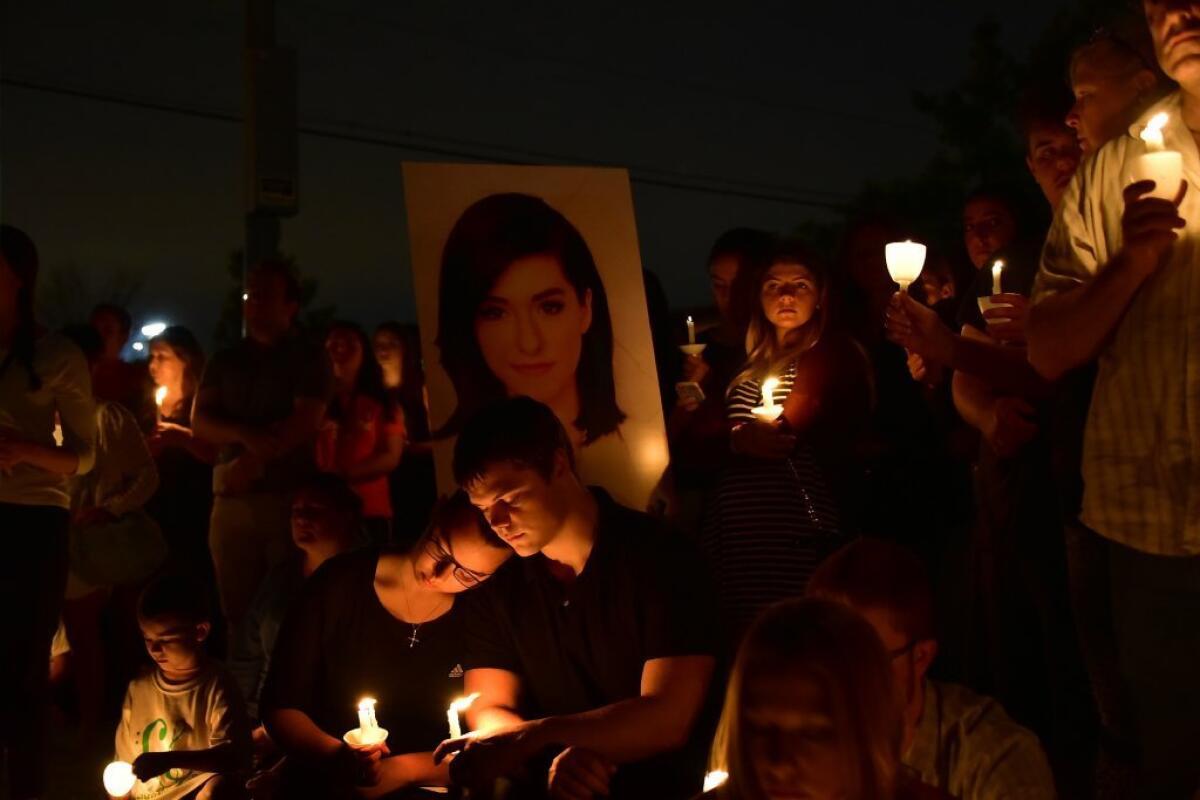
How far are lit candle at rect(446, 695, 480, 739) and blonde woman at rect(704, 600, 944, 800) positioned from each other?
4.78 feet

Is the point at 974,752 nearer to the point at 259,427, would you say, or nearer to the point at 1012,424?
the point at 1012,424

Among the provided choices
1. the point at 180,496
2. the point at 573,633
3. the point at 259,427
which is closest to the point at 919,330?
the point at 573,633

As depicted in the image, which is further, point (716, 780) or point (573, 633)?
point (573, 633)

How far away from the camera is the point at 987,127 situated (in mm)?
27844

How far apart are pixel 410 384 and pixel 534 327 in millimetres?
4020

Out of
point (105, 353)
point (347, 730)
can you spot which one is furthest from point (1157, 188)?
point (105, 353)

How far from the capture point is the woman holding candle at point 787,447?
4875mm

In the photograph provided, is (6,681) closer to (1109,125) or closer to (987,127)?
(1109,125)

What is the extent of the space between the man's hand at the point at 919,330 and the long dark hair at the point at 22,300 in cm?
314

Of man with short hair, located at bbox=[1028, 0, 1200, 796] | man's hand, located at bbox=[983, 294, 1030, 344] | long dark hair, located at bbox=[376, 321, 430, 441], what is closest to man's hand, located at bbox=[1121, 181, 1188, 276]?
man with short hair, located at bbox=[1028, 0, 1200, 796]

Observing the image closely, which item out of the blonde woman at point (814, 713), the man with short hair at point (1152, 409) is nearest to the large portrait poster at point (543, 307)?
the man with short hair at point (1152, 409)

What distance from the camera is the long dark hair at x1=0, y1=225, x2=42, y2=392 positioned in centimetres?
551

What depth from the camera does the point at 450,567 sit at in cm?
429

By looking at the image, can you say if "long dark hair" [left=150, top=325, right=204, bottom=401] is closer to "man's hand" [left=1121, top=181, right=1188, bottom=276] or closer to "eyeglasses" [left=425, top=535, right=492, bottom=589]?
"eyeglasses" [left=425, top=535, right=492, bottom=589]
